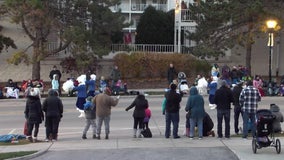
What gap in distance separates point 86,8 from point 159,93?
286 inches

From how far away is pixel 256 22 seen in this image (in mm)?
37812

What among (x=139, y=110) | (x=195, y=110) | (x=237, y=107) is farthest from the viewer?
(x=237, y=107)

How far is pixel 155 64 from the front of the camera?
39.7 meters

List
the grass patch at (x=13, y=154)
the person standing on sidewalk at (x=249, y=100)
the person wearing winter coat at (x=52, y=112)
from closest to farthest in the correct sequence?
the grass patch at (x=13, y=154), the person standing on sidewalk at (x=249, y=100), the person wearing winter coat at (x=52, y=112)

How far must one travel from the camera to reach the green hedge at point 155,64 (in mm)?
39219

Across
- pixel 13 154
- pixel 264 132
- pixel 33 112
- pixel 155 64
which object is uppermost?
pixel 155 64

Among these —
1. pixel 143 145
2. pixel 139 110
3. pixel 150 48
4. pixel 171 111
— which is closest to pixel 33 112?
pixel 139 110

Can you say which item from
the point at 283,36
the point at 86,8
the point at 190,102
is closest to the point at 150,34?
the point at 283,36

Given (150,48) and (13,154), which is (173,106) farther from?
(150,48)

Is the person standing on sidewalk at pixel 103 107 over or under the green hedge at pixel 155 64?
under

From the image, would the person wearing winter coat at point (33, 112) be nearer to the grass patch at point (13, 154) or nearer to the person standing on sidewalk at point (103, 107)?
the person standing on sidewalk at point (103, 107)

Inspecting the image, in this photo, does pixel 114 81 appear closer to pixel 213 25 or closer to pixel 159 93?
pixel 159 93

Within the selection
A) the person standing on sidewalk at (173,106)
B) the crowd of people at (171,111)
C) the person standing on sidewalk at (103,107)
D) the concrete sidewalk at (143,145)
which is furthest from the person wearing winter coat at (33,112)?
the person standing on sidewalk at (173,106)

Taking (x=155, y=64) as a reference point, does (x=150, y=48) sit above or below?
above
